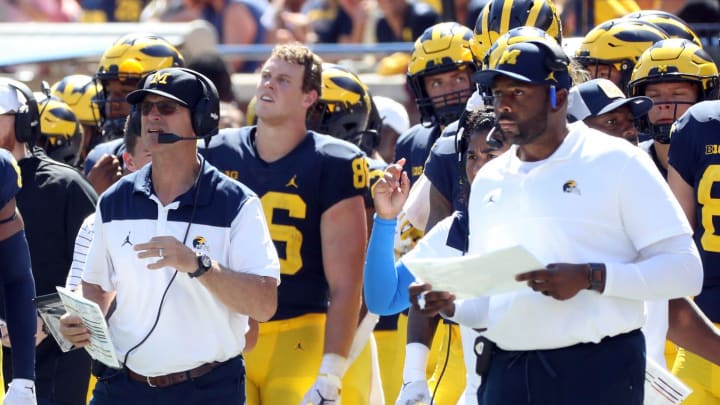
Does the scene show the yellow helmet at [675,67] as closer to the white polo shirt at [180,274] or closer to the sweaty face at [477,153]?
the sweaty face at [477,153]

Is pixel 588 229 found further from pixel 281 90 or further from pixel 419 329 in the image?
pixel 281 90

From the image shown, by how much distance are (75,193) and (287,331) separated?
1.14 m

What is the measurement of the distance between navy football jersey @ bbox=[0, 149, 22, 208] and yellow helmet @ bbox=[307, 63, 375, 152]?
2.65 meters

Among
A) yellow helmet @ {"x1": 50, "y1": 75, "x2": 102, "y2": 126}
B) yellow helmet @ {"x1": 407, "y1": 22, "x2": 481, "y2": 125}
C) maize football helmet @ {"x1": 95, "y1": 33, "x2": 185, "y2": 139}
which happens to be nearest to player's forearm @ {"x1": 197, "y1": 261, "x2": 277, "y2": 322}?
yellow helmet @ {"x1": 407, "y1": 22, "x2": 481, "y2": 125}

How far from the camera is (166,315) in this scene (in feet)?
17.7

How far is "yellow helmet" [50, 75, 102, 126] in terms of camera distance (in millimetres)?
9472

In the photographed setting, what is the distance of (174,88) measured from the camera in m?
5.61

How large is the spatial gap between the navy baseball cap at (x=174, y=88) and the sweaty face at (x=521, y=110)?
1.45 meters

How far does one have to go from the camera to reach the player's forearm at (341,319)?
6629 millimetres

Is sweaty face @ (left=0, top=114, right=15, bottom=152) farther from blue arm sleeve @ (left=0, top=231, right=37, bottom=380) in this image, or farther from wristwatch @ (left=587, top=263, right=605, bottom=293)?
wristwatch @ (left=587, top=263, right=605, bottom=293)

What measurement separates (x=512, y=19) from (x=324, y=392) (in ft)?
6.96

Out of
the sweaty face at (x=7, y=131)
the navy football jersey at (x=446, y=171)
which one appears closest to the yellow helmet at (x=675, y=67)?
the navy football jersey at (x=446, y=171)

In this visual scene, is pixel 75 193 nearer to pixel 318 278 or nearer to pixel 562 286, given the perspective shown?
pixel 318 278

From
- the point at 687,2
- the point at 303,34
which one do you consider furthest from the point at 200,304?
the point at 303,34
